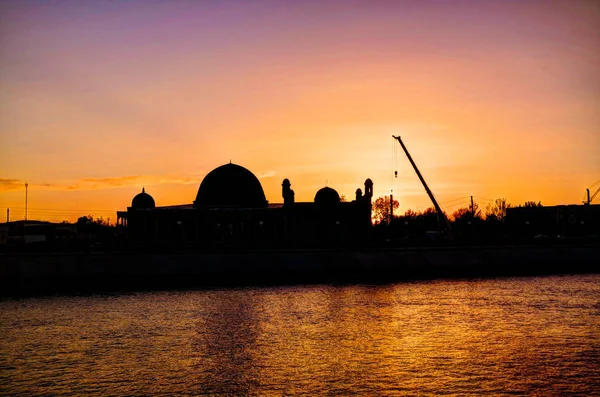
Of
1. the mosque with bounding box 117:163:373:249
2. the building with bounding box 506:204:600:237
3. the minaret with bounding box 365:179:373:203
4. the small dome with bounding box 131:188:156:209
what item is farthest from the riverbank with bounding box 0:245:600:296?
the building with bounding box 506:204:600:237

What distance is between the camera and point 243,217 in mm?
92438

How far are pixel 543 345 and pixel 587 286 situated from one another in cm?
3087

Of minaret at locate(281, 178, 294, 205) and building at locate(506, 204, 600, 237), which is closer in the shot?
minaret at locate(281, 178, 294, 205)

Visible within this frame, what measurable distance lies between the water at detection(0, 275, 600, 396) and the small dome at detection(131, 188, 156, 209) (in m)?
50.0

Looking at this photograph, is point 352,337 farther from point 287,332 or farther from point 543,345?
point 543,345

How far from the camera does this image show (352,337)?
1256 inches

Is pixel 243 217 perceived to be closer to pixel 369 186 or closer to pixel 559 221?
pixel 369 186

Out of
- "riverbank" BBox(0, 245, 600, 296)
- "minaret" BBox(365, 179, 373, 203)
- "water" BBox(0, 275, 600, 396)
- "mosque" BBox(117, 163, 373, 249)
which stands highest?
"minaret" BBox(365, 179, 373, 203)

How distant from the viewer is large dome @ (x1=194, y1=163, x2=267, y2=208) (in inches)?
3703

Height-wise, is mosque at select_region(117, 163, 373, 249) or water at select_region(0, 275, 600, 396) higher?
mosque at select_region(117, 163, 373, 249)

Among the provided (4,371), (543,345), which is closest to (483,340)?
(543,345)

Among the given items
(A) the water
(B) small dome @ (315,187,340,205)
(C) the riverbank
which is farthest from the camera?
(B) small dome @ (315,187,340,205)

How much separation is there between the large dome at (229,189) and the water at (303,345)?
4381 centimetres

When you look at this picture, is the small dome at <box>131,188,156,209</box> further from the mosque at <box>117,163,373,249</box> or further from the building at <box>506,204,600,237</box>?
the building at <box>506,204,600,237</box>
